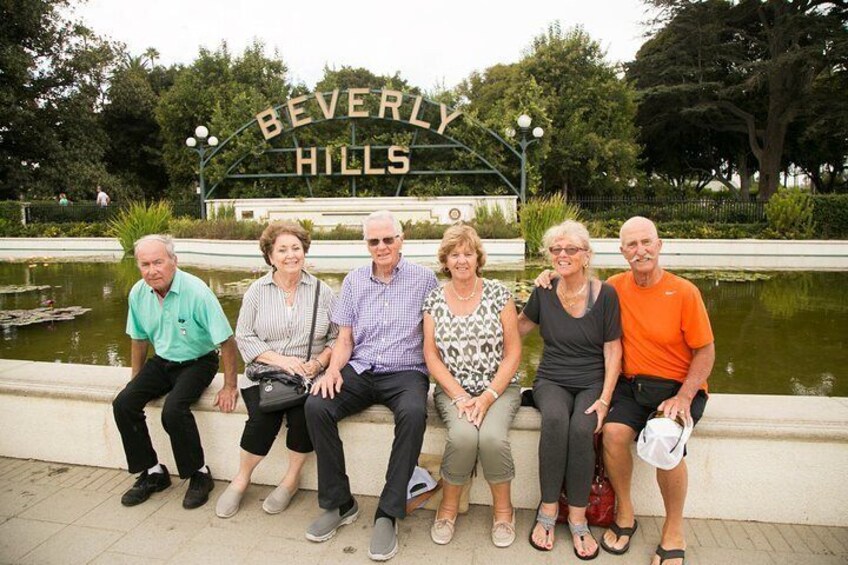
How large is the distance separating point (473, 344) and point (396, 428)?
1.69 ft

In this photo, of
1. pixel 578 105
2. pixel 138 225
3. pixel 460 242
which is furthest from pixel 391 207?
pixel 460 242

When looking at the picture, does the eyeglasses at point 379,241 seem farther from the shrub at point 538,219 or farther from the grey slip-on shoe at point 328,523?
the shrub at point 538,219

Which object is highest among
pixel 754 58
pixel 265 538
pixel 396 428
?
pixel 754 58

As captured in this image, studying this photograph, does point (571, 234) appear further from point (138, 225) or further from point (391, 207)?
point (391, 207)

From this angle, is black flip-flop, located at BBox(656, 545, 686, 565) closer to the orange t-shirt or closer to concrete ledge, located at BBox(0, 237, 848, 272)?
the orange t-shirt

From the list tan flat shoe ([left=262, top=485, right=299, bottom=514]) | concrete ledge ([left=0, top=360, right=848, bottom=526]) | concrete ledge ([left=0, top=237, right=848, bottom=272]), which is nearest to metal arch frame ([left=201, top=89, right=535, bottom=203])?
concrete ledge ([left=0, top=237, right=848, bottom=272])

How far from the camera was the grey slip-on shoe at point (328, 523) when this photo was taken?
2.34 m

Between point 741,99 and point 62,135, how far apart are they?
2866cm

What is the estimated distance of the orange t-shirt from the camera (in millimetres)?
2395

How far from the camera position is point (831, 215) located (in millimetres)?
13633

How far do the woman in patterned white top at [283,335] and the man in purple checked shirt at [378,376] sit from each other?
5.2 inches

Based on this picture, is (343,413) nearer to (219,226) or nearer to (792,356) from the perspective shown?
(792,356)

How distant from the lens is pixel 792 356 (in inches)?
177

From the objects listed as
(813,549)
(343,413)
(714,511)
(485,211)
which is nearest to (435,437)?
(343,413)
